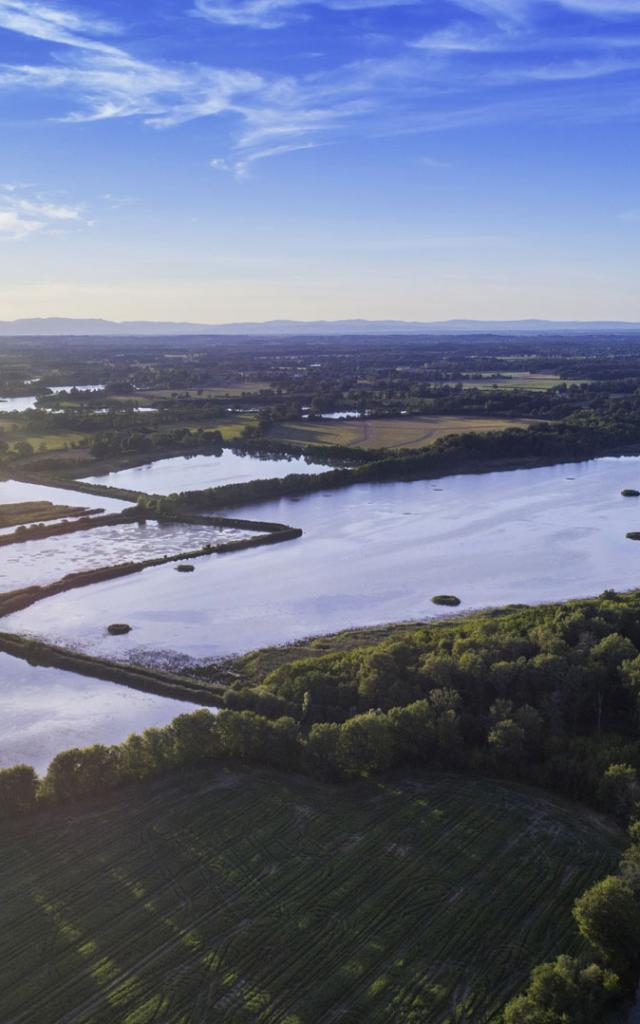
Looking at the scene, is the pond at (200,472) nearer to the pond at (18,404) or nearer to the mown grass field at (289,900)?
the pond at (18,404)

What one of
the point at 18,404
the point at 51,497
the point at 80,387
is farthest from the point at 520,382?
the point at 51,497

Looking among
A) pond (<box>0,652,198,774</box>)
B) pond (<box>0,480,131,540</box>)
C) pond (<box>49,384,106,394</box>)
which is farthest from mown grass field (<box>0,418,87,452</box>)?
pond (<box>0,652,198,774</box>)

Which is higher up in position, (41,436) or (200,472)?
(41,436)

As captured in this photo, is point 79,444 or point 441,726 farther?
point 79,444

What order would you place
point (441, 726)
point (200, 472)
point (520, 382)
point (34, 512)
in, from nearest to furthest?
point (441, 726) → point (34, 512) → point (200, 472) → point (520, 382)

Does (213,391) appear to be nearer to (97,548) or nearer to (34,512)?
(34,512)

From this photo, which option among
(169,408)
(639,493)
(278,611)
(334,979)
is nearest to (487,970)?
(334,979)

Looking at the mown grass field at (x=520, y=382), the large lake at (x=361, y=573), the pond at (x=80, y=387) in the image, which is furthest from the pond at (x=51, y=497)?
the mown grass field at (x=520, y=382)
